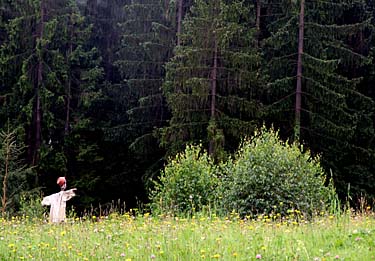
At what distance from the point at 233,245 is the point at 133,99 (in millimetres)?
20246

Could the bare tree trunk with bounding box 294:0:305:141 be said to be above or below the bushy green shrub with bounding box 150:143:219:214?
above

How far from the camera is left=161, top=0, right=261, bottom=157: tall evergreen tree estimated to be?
20.2m

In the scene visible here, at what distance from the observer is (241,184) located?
12344 millimetres

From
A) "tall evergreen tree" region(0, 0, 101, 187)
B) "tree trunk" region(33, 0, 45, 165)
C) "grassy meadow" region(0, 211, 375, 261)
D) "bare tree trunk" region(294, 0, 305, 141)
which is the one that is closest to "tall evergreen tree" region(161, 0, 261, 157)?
"bare tree trunk" region(294, 0, 305, 141)

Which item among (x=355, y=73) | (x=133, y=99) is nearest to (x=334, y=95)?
(x=355, y=73)

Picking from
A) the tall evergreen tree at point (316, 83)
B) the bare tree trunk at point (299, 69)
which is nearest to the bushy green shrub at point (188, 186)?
the tall evergreen tree at point (316, 83)

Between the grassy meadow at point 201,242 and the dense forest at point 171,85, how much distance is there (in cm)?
1119

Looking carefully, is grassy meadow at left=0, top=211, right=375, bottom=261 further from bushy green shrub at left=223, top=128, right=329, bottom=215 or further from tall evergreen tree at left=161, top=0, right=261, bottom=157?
tall evergreen tree at left=161, top=0, right=261, bottom=157

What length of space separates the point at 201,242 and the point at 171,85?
15.2 m

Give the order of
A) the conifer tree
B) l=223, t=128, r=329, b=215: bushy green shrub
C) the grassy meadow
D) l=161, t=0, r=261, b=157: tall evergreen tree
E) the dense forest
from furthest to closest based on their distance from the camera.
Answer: the conifer tree → the dense forest → l=161, t=0, r=261, b=157: tall evergreen tree → l=223, t=128, r=329, b=215: bushy green shrub → the grassy meadow

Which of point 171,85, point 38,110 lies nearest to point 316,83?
point 171,85

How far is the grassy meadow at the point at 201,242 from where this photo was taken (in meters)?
6.23

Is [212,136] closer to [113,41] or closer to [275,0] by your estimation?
[275,0]

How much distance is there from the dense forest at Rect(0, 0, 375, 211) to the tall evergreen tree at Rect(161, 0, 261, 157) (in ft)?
0.17
